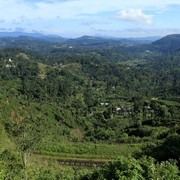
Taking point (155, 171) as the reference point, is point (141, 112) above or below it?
below

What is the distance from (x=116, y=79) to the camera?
170 meters

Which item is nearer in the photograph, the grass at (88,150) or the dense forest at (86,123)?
the dense forest at (86,123)

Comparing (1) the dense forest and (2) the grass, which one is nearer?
(1) the dense forest

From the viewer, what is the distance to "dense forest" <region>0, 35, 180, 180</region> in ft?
65.7

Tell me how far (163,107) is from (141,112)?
7339mm

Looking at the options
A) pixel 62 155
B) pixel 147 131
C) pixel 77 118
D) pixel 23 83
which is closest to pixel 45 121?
pixel 77 118

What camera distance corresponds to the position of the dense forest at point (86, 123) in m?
20.0

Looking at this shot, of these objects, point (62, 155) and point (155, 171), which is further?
point (62, 155)

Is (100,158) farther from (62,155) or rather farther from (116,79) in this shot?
(116,79)

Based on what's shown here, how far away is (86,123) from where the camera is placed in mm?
87938

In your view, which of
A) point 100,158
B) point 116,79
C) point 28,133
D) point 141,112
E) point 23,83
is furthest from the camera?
point 116,79

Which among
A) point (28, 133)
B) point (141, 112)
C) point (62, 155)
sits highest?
point (28, 133)

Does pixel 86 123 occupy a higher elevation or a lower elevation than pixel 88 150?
lower

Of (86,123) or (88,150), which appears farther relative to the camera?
(86,123)
